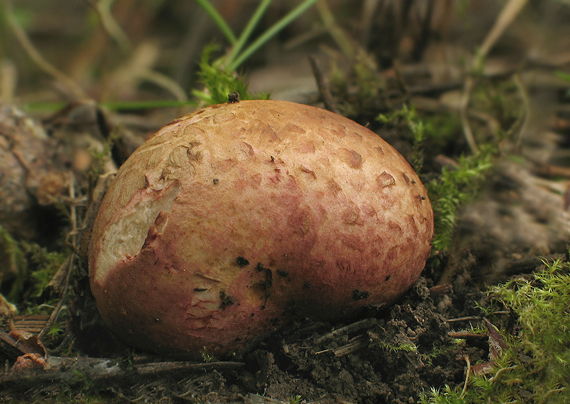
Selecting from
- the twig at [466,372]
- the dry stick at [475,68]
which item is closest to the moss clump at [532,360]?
the twig at [466,372]

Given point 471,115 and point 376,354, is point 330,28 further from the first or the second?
point 376,354

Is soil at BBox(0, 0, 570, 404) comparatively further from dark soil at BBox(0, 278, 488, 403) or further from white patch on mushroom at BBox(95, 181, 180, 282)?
white patch on mushroom at BBox(95, 181, 180, 282)

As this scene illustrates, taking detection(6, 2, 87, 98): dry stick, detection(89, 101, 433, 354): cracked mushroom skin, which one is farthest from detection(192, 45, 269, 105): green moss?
detection(6, 2, 87, 98): dry stick

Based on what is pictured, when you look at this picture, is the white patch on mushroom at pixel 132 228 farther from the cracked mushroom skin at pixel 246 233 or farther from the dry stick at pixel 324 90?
the dry stick at pixel 324 90

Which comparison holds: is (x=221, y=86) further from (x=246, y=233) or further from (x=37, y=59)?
(x=37, y=59)

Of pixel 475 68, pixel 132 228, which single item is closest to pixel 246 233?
pixel 132 228
